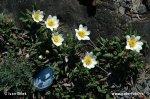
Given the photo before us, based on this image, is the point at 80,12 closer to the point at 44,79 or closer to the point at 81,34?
the point at 81,34

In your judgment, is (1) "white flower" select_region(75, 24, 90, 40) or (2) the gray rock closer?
(1) "white flower" select_region(75, 24, 90, 40)

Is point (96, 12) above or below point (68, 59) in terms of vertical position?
above

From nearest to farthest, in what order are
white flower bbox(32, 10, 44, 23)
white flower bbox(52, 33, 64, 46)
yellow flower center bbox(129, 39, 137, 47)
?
yellow flower center bbox(129, 39, 137, 47) < white flower bbox(52, 33, 64, 46) < white flower bbox(32, 10, 44, 23)

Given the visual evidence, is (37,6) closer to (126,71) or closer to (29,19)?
(29,19)

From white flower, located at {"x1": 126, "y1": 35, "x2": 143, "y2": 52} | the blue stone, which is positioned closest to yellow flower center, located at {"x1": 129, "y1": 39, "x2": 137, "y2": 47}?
white flower, located at {"x1": 126, "y1": 35, "x2": 143, "y2": 52}

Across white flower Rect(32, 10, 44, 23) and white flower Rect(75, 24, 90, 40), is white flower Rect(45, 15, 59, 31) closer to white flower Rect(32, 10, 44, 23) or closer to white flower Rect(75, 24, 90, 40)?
white flower Rect(32, 10, 44, 23)

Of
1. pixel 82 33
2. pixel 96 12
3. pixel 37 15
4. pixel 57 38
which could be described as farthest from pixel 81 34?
pixel 37 15

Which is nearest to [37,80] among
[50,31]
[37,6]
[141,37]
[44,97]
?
[44,97]

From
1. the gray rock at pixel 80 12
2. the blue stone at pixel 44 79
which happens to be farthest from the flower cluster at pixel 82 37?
the blue stone at pixel 44 79

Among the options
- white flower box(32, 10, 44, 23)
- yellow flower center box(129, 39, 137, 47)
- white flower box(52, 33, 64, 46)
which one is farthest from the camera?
white flower box(32, 10, 44, 23)

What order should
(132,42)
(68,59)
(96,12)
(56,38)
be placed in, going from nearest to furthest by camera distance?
(132,42)
(56,38)
(68,59)
(96,12)
